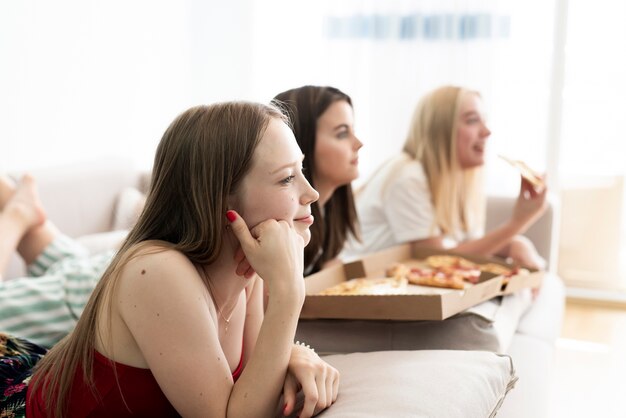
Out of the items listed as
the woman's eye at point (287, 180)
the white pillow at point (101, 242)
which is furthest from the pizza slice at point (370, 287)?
the white pillow at point (101, 242)

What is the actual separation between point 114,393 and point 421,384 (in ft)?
1.58

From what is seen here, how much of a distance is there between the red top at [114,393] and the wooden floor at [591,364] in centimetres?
165

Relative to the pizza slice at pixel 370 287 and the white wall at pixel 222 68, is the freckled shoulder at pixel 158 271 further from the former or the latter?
the white wall at pixel 222 68

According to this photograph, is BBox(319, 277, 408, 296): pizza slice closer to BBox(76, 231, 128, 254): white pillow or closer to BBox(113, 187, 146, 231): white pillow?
BBox(76, 231, 128, 254): white pillow

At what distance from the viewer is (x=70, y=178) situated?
8.50 feet

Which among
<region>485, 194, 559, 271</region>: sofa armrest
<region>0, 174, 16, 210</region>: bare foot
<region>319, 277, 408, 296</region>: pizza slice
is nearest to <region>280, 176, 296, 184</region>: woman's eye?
<region>319, 277, 408, 296</region>: pizza slice

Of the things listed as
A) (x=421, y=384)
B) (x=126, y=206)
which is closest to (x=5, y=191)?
(x=126, y=206)

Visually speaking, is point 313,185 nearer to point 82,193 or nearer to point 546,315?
point 546,315

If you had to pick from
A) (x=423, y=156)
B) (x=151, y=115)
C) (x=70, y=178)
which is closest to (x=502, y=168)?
(x=423, y=156)

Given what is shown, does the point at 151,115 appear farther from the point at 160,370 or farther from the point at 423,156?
the point at 160,370

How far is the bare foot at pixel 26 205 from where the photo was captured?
7.11 ft

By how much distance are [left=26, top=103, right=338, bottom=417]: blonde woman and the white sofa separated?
0.08 meters

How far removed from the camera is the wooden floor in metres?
2.54

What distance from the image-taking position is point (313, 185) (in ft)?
6.42
